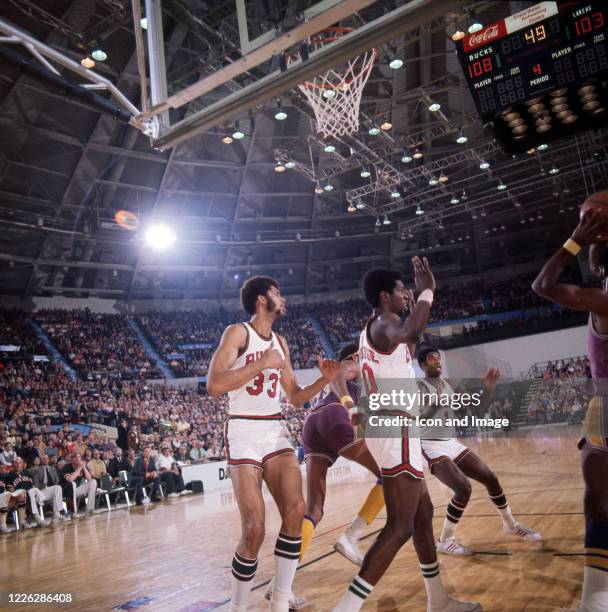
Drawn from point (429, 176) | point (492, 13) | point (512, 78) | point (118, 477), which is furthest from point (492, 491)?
point (429, 176)

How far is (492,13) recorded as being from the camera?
1673cm

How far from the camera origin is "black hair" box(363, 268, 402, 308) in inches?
155

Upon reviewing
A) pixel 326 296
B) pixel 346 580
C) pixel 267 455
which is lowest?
pixel 346 580

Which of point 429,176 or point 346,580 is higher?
point 429,176

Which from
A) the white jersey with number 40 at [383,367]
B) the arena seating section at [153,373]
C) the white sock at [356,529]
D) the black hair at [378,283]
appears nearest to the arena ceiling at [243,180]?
the arena seating section at [153,373]

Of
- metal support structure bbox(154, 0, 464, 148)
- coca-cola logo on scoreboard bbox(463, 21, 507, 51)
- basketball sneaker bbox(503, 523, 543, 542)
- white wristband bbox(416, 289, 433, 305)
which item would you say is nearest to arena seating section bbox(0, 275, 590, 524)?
metal support structure bbox(154, 0, 464, 148)

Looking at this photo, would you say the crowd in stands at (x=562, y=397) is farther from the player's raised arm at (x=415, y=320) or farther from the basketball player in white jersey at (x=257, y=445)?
the basketball player in white jersey at (x=257, y=445)

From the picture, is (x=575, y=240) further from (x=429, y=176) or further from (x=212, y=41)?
(x=429, y=176)

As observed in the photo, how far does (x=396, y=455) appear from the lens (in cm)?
346

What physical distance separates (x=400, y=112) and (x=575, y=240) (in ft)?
69.5

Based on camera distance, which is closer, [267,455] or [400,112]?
[267,455]

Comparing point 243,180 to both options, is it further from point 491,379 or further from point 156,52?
point 491,379

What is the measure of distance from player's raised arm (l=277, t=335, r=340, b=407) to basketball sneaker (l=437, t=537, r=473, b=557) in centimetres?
211

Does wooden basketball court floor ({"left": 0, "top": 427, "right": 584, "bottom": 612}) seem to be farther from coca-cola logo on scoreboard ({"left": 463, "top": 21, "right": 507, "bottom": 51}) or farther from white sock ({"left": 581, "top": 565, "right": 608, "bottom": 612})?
coca-cola logo on scoreboard ({"left": 463, "top": 21, "right": 507, "bottom": 51})
